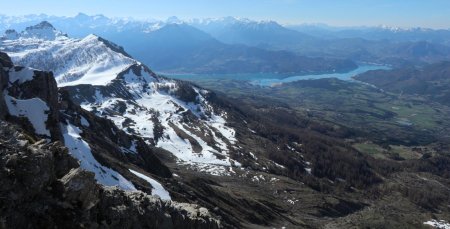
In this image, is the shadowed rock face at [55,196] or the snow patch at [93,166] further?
the snow patch at [93,166]

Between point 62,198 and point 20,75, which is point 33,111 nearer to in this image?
point 20,75

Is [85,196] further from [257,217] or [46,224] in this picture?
[257,217]

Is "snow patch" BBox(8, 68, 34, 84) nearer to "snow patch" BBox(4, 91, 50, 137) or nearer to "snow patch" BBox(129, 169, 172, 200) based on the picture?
"snow patch" BBox(4, 91, 50, 137)

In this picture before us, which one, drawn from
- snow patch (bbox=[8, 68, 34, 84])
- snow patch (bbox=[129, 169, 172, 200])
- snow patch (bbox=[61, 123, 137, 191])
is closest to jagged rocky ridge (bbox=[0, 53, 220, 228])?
snow patch (bbox=[61, 123, 137, 191])

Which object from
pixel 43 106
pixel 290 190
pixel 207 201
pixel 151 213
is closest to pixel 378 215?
pixel 290 190

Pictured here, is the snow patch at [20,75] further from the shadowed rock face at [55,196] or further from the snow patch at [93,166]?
the shadowed rock face at [55,196]

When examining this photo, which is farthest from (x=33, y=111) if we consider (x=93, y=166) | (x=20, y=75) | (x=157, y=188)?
(x=157, y=188)

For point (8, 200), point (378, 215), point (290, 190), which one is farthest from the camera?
point (290, 190)

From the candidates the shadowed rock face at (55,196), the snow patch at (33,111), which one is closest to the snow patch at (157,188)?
the snow patch at (33,111)
